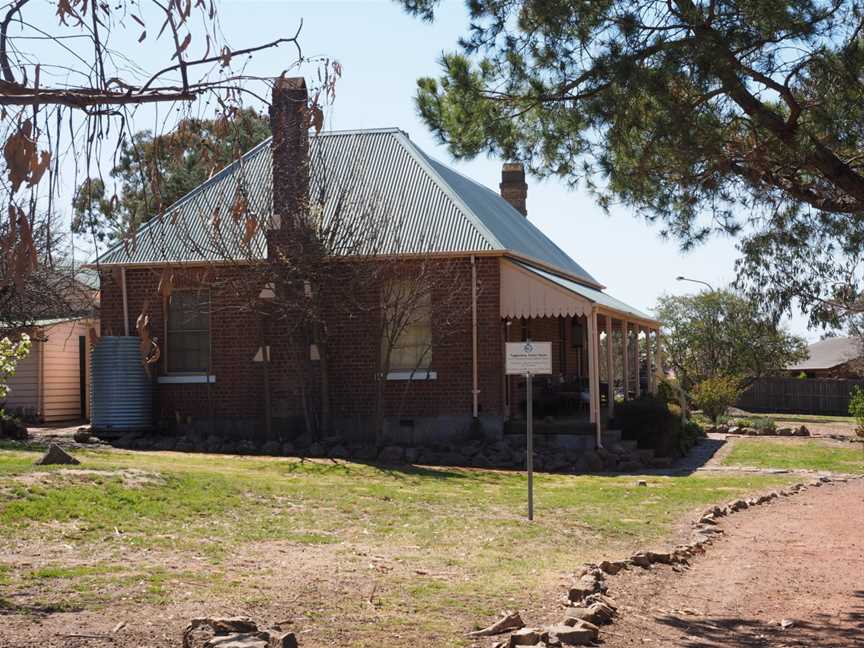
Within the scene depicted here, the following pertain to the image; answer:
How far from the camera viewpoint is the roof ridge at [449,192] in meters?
21.8

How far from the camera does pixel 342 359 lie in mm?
22141

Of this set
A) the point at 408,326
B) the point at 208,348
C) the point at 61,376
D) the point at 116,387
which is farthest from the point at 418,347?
the point at 61,376

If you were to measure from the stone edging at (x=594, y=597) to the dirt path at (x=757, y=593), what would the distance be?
0.12 metres

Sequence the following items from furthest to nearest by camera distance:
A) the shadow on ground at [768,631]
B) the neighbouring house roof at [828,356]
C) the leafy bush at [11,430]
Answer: the neighbouring house roof at [828,356]
the leafy bush at [11,430]
the shadow on ground at [768,631]

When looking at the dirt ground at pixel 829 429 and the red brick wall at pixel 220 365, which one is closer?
the red brick wall at pixel 220 365

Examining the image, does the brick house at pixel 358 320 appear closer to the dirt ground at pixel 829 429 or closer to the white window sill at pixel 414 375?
the white window sill at pixel 414 375

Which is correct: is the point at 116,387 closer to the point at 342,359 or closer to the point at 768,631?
the point at 342,359

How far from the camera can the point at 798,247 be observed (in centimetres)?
1183

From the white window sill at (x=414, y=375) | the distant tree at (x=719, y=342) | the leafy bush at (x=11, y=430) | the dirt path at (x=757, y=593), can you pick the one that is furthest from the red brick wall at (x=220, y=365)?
the distant tree at (x=719, y=342)

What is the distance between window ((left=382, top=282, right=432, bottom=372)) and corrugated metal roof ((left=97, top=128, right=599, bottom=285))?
88 centimetres

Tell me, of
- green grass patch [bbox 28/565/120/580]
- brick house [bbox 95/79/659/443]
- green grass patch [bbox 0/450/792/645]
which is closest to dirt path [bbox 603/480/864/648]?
green grass patch [bbox 0/450/792/645]

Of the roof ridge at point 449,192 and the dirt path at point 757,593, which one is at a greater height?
the roof ridge at point 449,192

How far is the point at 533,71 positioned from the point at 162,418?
48.7 feet

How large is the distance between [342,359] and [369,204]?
3.11 meters
